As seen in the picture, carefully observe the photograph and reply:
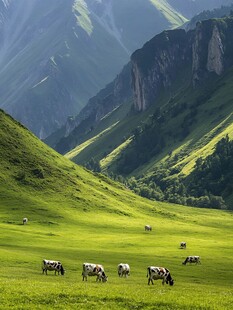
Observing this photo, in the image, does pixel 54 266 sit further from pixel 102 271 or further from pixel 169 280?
pixel 169 280

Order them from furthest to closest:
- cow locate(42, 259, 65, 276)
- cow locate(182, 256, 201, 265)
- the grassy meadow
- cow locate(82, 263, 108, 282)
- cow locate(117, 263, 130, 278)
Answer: cow locate(182, 256, 201, 265), cow locate(117, 263, 130, 278), cow locate(42, 259, 65, 276), cow locate(82, 263, 108, 282), the grassy meadow

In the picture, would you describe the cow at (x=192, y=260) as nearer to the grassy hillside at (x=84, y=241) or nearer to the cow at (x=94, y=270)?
the grassy hillside at (x=84, y=241)

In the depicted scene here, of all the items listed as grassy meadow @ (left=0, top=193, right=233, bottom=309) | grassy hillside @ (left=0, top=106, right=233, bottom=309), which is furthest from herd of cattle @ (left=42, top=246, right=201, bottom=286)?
grassy hillside @ (left=0, top=106, right=233, bottom=309)

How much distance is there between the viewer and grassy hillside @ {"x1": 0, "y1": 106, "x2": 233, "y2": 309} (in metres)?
42.0

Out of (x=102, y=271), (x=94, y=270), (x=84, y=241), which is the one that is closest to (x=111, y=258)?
(x=84, y=241)

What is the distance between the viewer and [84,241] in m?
109

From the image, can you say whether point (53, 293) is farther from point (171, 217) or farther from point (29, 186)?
point (171, 217)

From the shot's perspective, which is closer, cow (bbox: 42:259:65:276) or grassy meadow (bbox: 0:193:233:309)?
grassy meadow (bbox: 0:193:233:309)

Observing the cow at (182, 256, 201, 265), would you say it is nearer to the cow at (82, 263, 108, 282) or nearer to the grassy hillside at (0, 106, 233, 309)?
the grassy hillside at (0, 106, 233, 309)

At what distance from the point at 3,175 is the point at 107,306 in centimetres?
12129

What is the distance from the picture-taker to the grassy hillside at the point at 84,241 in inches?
1654

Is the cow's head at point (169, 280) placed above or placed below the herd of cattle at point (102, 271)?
below

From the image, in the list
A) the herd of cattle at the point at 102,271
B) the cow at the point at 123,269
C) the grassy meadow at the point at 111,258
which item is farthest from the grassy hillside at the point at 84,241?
the cow at the point at 123,269

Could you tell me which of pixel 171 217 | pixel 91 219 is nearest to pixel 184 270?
pixel 91 219
